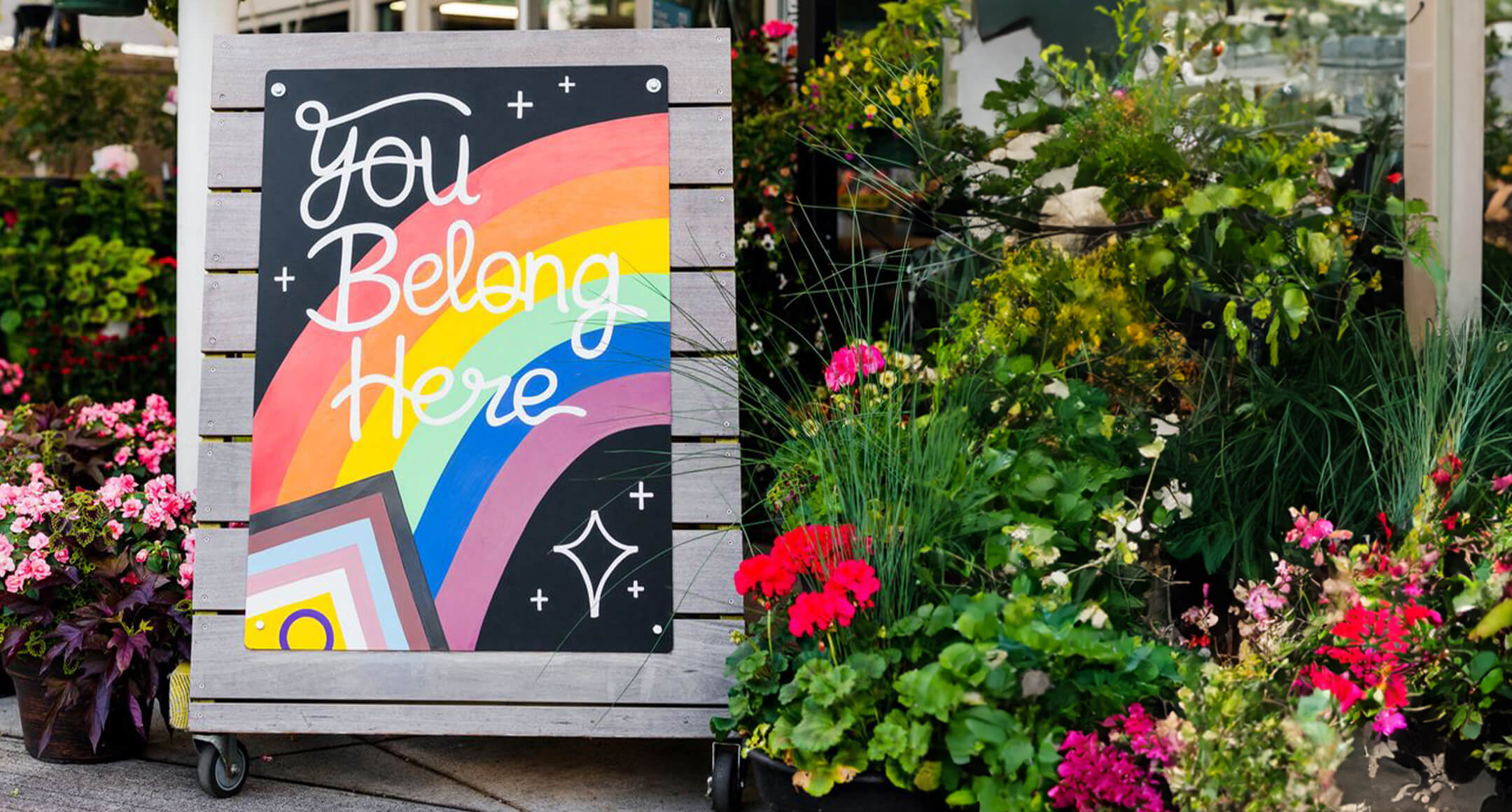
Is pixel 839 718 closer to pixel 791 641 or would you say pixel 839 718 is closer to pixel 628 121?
pixel 791 641

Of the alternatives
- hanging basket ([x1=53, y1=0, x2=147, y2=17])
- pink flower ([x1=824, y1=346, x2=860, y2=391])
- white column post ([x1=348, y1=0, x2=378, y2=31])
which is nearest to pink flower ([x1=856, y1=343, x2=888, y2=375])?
pink flower ([x1=824, y1=346, x2=860, y2=391])

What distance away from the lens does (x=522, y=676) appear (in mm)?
2414

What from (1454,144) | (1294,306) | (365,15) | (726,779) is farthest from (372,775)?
(365,15)

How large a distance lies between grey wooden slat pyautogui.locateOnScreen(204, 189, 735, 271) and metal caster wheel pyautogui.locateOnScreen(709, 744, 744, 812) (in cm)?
87

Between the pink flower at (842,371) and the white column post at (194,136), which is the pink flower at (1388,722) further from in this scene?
the white column post at (194,136)

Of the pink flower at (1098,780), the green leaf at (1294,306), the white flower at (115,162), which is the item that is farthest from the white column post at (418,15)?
the pink flower at (1098,780)

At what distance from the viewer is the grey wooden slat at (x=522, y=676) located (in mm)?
2408

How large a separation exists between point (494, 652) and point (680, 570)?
360mm

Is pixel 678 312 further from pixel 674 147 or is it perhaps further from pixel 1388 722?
pixel 1388 722

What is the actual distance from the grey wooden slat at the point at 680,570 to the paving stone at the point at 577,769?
0.39m

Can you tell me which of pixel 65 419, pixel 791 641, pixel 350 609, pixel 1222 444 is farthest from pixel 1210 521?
pixel 65 419

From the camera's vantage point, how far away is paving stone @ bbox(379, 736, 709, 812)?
2.53 meters

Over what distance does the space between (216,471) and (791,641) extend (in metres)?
1.11

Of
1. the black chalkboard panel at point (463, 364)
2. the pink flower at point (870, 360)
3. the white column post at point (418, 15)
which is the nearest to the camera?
the pink flower at point (870, 360)
